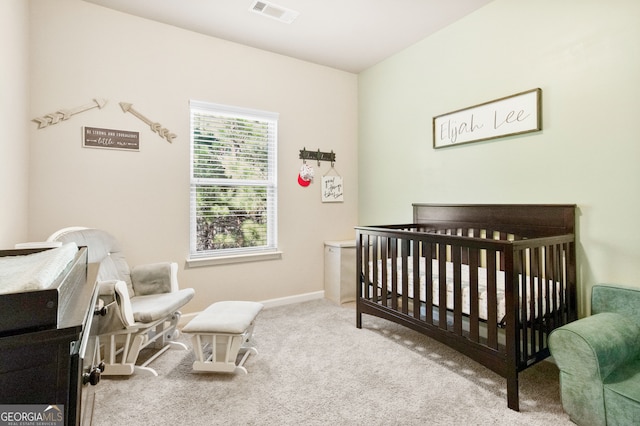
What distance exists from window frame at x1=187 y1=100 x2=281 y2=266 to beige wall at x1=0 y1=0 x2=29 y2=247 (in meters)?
1.12

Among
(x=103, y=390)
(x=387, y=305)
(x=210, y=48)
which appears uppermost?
(x=210, y=48)

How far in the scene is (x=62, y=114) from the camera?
238cm

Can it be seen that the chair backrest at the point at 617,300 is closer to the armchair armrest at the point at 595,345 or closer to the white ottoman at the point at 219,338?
the armchair armrest at the point at 595,345

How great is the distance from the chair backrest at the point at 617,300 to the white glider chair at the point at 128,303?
8.35 ft

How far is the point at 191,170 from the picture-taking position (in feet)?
9.59

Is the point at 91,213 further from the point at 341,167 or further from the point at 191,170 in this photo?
the point at 341,167

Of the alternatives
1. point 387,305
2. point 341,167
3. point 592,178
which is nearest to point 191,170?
point 341,167

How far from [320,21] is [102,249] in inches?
99.5

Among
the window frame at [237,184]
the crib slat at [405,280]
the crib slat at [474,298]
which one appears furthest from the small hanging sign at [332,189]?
the crib slat at [474,298]

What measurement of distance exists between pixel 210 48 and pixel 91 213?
5.90 ft

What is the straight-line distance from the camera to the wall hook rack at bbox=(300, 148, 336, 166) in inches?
138

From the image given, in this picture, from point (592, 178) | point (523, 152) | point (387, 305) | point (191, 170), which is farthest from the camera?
point (191, 170)

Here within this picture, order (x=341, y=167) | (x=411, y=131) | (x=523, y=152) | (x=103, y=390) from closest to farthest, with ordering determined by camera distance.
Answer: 1. (x=103, y=390)
2. (x=523, y=152)
3. (x=411, y=131)
4. (x=341, y=167)

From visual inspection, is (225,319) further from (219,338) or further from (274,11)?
(274,11)
